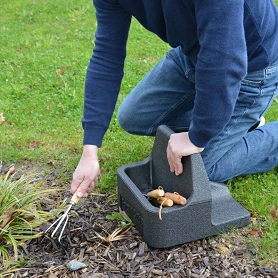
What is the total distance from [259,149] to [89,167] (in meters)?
1.06

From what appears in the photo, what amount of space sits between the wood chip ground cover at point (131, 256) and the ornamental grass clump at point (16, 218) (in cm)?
6

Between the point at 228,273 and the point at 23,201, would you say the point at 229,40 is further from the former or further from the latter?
the point at 23,201

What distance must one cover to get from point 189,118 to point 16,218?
46.2 inches

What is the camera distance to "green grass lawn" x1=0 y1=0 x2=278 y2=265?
2715 millimetres

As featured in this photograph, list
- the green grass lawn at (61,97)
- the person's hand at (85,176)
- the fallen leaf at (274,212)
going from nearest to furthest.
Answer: the person's hand at (85,176)
the fallen leaf at (274,212)
the green grass lawn at (61,97)

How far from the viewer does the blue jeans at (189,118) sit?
2.50 m

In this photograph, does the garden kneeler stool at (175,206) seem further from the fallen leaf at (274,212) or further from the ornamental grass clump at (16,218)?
the ornamental grass clump at (16,218)

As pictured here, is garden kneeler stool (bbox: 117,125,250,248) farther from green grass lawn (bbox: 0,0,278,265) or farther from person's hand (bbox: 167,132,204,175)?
green grass lawn (bbox: 0,0,278,265)

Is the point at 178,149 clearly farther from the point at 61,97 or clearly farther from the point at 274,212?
the point at 61,97

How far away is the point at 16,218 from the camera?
222 centimetres

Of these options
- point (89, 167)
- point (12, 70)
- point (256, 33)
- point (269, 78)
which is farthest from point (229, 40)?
point (12, 70)

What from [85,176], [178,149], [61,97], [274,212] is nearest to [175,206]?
[178,149]

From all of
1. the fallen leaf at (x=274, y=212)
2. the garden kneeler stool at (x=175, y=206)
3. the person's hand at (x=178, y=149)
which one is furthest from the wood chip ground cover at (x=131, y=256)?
the person's hand at (x=178, y=149)

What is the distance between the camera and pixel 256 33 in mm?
2041
